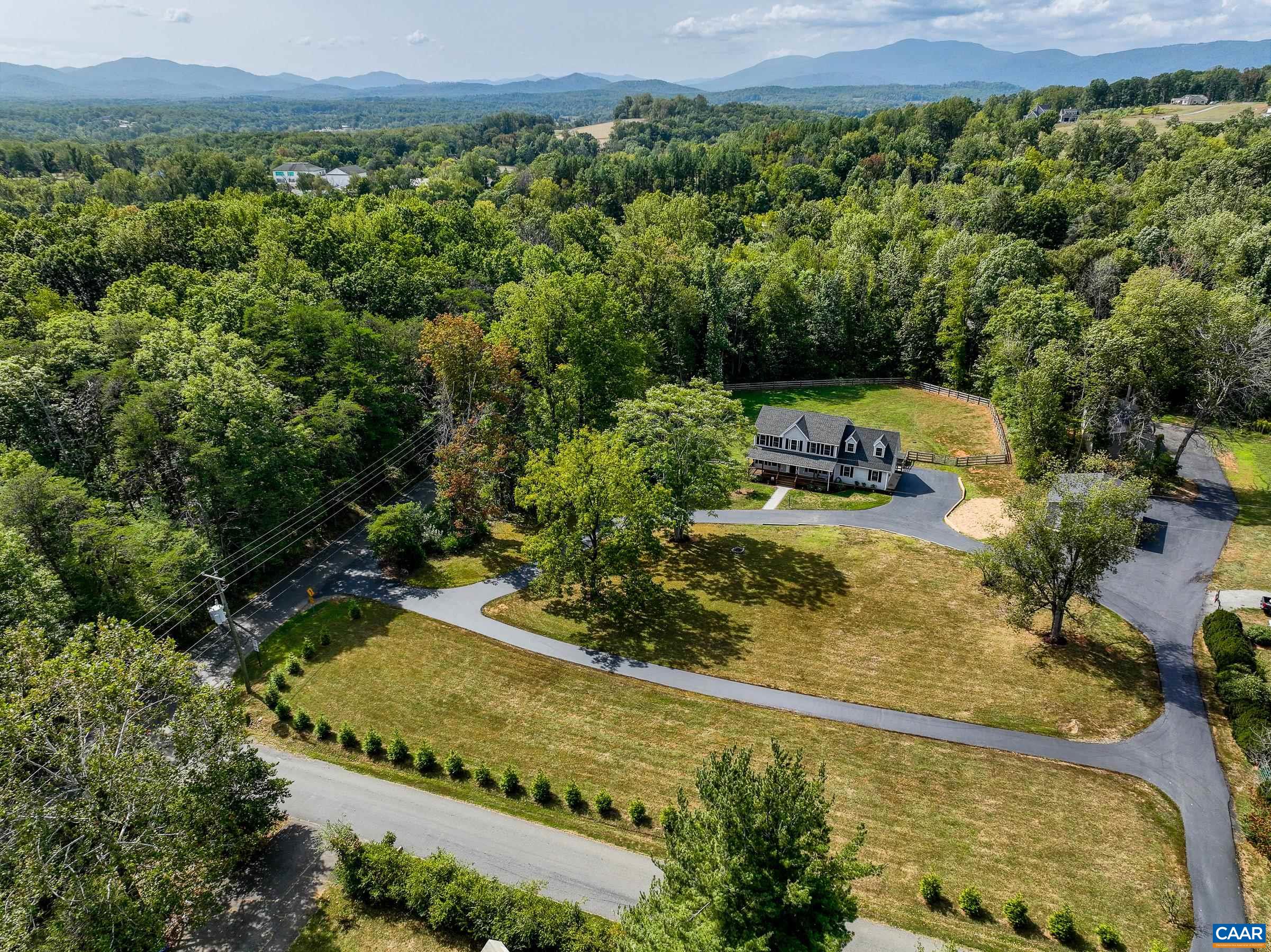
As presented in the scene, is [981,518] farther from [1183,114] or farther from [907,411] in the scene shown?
[1183,114]

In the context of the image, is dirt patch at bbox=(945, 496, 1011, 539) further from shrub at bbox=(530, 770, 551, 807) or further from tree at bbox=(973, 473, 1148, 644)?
shrub at bbox=(530, 770, 551, 807)

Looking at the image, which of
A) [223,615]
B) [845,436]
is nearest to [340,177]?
[845,436]

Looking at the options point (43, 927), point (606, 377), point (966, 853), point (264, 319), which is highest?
point (264, 319)

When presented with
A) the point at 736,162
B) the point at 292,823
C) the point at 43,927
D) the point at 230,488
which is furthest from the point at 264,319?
the point at 736,162

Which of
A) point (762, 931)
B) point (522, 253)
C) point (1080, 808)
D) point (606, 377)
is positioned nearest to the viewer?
point (762, 931)

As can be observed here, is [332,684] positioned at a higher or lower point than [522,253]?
lower

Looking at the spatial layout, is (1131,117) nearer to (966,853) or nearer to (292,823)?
(966,853)

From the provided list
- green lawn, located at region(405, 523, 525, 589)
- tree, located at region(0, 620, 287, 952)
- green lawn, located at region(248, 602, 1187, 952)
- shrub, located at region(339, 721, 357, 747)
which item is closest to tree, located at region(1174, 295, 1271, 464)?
green lawn, located at region(248, 602, 1187, 952)
